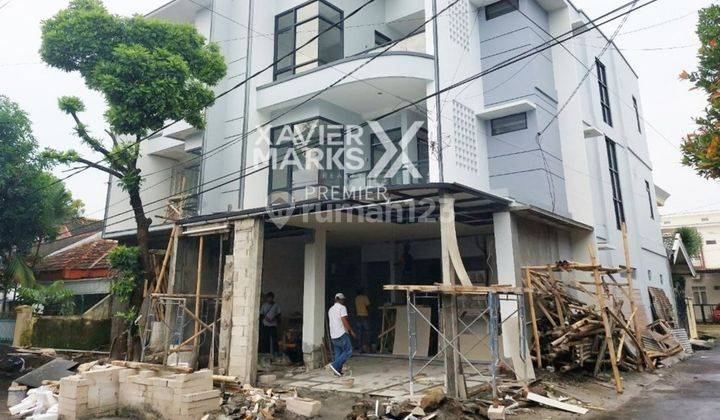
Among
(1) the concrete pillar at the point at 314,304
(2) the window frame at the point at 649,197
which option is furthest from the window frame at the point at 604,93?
(1) the concrete pillar at the point at 314,304

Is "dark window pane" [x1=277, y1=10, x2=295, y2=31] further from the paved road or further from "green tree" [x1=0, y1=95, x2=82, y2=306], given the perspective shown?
the paved road

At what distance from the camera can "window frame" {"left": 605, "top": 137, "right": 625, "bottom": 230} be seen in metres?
14.0

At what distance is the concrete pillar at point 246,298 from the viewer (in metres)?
8.81

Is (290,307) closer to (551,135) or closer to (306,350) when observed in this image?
(306,350)

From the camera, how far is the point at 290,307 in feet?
43.6

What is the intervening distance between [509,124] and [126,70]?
30.9 feet

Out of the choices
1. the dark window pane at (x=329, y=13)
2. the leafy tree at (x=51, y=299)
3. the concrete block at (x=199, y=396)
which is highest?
the dark window pane at (x=329, y=13)

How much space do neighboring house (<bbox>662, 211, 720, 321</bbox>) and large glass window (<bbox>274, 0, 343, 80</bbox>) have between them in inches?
897

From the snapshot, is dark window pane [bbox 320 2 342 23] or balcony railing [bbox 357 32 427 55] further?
dark window pane [bbox 320 2 342 23]

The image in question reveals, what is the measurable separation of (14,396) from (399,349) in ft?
26.5

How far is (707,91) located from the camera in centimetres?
627

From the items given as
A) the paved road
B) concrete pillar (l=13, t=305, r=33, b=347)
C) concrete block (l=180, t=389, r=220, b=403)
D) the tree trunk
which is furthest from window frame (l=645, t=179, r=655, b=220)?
concrete pillar (l=13, t=305, r=33, b=347)

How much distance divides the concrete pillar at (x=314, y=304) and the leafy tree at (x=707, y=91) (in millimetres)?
7201

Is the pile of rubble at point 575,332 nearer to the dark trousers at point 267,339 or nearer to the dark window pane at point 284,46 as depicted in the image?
the dark trousers at point 267,339
